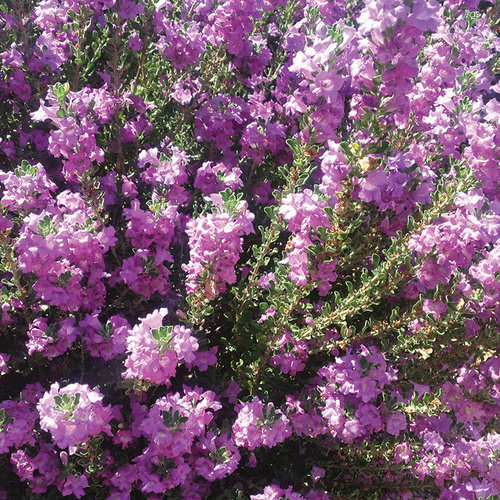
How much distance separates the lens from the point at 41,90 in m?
3.90

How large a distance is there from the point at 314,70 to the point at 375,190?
632 millimetres

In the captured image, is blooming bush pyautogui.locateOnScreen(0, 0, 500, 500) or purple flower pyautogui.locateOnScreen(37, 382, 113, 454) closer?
purple flower pyautogui.locateOnScreen(37, 382, 113, 454)

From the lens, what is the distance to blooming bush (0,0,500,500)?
236 cm

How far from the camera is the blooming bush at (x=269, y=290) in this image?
236cm

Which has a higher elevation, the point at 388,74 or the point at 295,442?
the point at 388,74

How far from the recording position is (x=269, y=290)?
9.51 ft

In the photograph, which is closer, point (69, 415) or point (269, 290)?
point (69, 415)

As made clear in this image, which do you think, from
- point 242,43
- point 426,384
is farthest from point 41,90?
point 426,384

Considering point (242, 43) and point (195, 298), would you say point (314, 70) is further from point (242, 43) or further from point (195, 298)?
point (242, 43)

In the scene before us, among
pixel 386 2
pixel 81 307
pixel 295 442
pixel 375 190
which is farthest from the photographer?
pixel 295 442

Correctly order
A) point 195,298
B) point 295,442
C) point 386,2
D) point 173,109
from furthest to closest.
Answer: point 173,109
point 295,442
point 195,298
point 386,2

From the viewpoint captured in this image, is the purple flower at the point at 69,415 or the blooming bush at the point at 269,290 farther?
the blooming bush at the point at 269,290

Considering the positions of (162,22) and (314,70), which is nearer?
(314,70)

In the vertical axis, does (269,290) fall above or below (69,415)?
above
